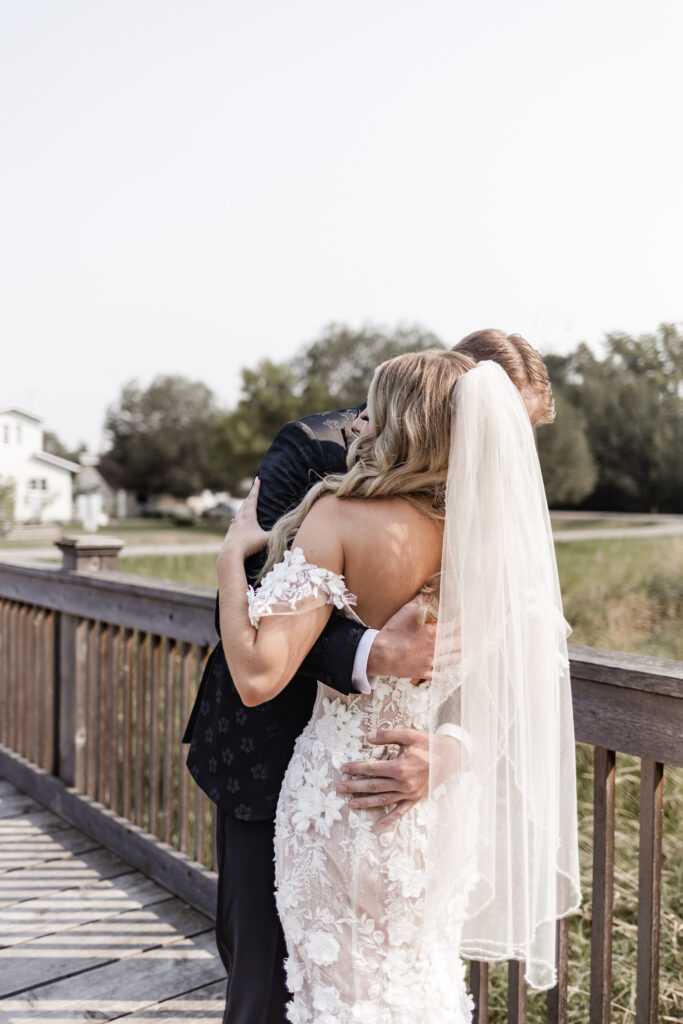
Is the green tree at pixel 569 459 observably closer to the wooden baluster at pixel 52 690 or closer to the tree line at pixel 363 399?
the tree line at pixel 363 399

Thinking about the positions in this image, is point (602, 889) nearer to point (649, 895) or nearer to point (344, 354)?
point (649, 895)

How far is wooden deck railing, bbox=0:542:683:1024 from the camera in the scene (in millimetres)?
1498

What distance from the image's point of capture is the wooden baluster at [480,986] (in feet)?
5.92

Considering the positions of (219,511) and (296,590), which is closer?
(296,590)

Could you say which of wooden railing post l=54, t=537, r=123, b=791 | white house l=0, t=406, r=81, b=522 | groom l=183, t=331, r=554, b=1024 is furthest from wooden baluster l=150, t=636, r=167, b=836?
white house l=0, t=406, r=81, b=522

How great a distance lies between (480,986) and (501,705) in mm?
842

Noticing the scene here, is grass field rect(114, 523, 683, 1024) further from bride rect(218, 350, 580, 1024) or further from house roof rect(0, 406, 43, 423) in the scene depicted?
house roof rect(0, 406, 43, 423)

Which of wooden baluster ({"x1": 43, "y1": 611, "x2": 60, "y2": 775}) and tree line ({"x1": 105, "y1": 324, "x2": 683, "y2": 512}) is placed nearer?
wooden baluster ({"x1": 43, "y1": 611, "x2": 60, "y2": 775})

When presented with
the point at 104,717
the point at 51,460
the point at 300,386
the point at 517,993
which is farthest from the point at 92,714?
the point at 300,386

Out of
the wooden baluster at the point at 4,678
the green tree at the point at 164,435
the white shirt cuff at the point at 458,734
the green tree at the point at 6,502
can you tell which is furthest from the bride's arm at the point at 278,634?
the green tree at the point at 164,435

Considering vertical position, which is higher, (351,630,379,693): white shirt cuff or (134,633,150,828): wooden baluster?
(351,630,379,693): white shirt cuff

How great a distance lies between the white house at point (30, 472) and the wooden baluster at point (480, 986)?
15.4 meters

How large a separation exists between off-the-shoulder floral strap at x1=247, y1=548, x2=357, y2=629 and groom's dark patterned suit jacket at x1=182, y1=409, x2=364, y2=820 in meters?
0.22

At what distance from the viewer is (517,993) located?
1741 millimetres
